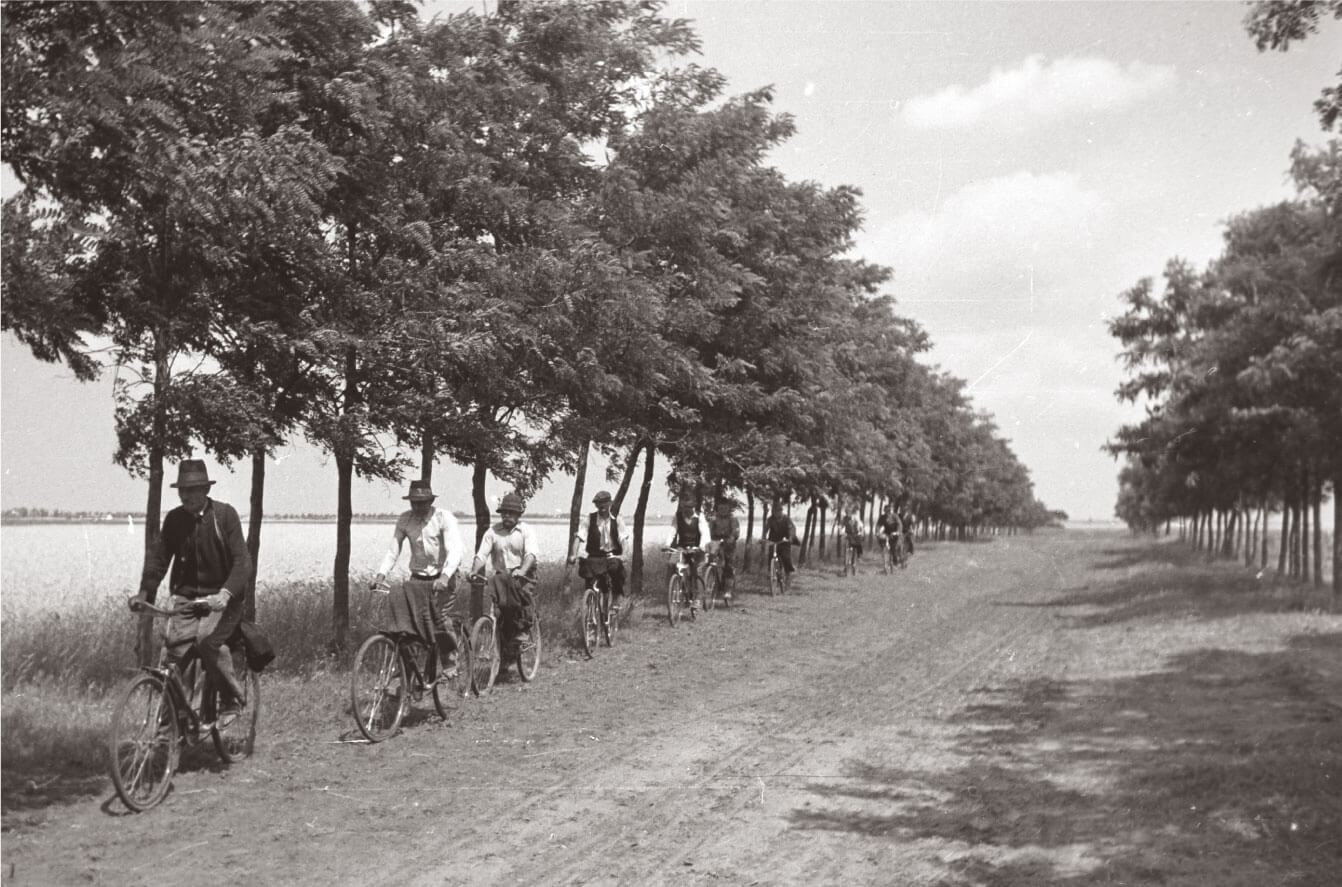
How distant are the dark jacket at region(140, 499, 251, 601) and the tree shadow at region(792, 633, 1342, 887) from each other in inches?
158

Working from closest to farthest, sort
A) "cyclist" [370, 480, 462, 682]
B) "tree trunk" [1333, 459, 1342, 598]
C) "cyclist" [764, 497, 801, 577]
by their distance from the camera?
"cyclist" [370, 480, 462, 682] → "tree trunk" [1333, 459, 1342, 598] → "cyclist" [764, 497, 801, 577]

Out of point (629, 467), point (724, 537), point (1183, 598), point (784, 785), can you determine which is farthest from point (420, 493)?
point (1183, 598)

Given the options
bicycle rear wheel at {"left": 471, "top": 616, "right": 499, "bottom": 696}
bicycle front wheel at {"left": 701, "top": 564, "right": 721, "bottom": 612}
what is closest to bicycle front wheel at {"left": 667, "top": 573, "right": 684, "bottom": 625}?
bicycle front wheel at {"left": 701, "top": 564, "right": 721, "bottom": 612}

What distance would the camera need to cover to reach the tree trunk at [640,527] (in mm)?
21172

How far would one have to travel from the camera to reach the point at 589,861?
5.60m

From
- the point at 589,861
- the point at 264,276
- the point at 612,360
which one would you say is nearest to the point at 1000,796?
the point at 589,861

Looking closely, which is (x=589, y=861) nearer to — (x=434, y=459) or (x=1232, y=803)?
(x=1232, y=803)

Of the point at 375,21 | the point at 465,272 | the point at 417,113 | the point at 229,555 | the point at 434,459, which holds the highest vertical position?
the point at 375,21

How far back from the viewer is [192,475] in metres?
7.33

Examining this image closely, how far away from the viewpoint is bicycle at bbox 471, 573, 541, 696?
10742 mm

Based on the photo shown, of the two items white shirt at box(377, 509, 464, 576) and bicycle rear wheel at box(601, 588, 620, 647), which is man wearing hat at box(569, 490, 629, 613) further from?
white shirt at box(377, 509, 464, 576)

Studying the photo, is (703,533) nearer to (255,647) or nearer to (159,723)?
(255,647)

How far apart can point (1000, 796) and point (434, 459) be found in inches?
339

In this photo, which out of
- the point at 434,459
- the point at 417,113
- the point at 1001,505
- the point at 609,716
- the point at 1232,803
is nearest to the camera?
the point at 1232,803
